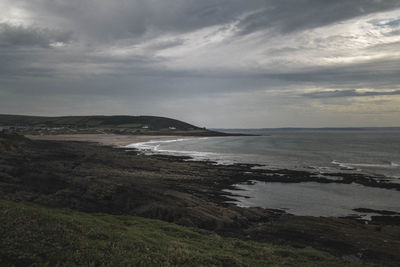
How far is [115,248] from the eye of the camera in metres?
13.8

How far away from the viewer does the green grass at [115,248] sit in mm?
11703

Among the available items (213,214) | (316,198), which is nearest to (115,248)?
(213,214)

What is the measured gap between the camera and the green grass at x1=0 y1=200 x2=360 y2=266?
38.4 ft

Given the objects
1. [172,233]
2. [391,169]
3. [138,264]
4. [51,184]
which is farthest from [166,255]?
[391,169]

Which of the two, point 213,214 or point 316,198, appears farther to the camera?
point 316,198

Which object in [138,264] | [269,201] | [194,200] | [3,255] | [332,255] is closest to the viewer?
[3,255]

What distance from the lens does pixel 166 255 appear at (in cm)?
1430

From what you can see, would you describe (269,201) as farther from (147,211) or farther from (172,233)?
(172,233)

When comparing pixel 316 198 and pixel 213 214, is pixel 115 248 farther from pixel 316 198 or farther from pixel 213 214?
pixel 316 198

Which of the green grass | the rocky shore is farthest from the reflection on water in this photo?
the green grass

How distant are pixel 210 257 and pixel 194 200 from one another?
16.9 m

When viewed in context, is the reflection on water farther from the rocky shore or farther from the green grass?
the green grass

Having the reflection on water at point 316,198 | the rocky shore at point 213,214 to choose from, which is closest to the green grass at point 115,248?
the rocky shore at point 213,214

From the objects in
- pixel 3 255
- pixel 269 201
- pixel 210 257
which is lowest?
pixel 269 201
